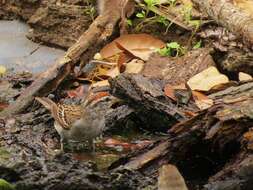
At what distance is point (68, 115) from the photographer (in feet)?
23.5

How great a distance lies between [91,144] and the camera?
709 cm

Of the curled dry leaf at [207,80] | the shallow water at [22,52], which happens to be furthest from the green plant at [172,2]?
the shallow water at [22,52]

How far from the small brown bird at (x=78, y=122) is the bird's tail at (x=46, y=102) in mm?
48

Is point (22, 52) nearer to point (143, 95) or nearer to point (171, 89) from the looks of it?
point (171, 89)

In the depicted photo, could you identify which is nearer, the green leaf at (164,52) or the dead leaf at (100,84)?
the dead leaf at (100,84)

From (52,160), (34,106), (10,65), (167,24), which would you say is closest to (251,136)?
(52,160)

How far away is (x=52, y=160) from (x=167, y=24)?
3.20 metres

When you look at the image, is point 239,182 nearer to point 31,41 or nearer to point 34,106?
point 34,106

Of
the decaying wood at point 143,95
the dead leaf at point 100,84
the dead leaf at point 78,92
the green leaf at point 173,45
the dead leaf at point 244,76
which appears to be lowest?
the dead leaf at point 78,92

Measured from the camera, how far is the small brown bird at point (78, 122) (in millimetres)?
6996

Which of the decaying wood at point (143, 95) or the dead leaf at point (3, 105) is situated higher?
the decaying wood at point (143, 95)

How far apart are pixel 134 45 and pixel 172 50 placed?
1.42ft

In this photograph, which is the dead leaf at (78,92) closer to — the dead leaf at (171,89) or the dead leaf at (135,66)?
the dead leaf at (135,66)

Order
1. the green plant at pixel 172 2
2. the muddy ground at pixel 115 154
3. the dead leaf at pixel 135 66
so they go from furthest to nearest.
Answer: the green plant at pixel 172 2, the dead leaf at pixel 135 66, the muddy ground at pixel 115 154
